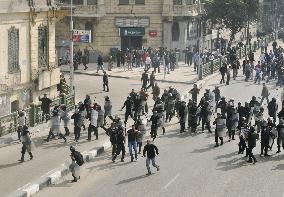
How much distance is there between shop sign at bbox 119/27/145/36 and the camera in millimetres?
54312

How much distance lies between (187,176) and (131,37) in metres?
34.8

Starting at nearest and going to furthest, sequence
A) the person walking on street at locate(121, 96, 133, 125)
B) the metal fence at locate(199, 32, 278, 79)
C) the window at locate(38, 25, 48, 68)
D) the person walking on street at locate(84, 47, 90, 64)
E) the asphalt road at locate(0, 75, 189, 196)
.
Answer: the asphalt road at locate(0, 75, 189, 196), the person walking on street at locate(121, 96, 133, 125), the window at locate(38, 25, 48, 68), the metal fence at locate(199, 32, 278, 79), the person walking on street at locate(84, 47, 90, 64)

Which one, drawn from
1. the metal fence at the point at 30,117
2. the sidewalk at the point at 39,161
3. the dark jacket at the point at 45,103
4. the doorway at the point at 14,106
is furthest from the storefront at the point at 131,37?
the sidewalk at the point at 39,161

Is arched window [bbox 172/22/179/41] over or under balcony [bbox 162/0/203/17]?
under

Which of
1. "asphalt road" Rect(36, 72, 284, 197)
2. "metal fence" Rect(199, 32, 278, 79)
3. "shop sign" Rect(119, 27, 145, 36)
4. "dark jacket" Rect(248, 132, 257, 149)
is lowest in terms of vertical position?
"asphalt road" Rect(36, 72, 284, 197)

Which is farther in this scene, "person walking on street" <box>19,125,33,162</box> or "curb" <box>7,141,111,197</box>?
"person walking on street" <box>19,125,33,162</box>

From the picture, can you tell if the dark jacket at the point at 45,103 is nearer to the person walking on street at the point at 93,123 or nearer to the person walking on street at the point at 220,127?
the person walking on street at the point at 93,123

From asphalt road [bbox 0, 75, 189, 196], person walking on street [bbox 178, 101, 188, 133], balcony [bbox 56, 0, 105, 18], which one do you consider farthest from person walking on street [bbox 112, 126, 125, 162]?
balcony [bbox 56, 0, 105, 18]

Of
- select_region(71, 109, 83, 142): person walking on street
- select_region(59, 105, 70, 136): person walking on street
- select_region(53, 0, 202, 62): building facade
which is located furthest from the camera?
select_region(53, 0, 202, 62): building facade

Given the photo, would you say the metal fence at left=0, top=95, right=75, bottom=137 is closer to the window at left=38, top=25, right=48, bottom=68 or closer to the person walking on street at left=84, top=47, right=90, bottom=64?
the window at left=38, top=25, right=48, bottom=68

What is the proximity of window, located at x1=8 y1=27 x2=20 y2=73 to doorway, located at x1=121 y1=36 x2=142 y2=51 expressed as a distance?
2495cm

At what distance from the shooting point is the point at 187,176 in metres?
20.9

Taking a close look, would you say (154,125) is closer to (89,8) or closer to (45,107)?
(45,107)

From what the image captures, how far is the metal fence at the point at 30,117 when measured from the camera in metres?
26.8
